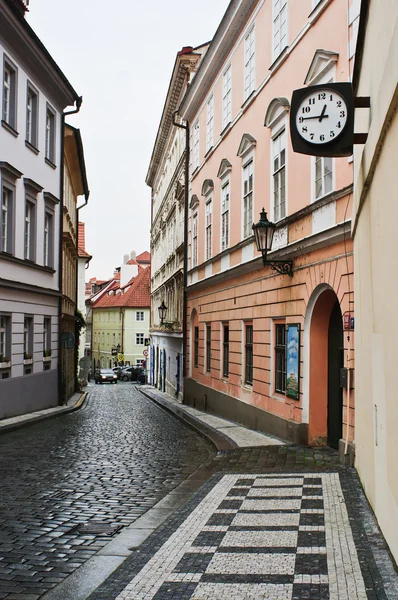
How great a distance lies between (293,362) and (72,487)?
524 cm

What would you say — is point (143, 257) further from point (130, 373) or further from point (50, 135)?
point (50, 135)

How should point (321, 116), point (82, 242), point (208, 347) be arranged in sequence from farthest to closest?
point (82, 242), point (208, 347), point (321, 116)

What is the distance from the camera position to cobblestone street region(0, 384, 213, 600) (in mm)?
6094

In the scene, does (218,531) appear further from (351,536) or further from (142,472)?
(142,472)

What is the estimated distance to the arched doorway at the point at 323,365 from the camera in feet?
39.3

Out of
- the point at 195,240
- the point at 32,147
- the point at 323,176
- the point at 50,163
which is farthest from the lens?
the point at 195,240

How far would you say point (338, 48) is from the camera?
1099 cm

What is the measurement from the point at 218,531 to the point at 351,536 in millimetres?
1281

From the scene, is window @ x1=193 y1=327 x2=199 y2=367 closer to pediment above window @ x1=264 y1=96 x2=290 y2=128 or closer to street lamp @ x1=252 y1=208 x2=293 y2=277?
pediment above window @ x1=264 y1=96 x2=290 y2=128

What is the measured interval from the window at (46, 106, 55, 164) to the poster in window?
1345 centimetres

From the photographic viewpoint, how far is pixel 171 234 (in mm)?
35969

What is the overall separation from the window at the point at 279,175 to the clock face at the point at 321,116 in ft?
22.2

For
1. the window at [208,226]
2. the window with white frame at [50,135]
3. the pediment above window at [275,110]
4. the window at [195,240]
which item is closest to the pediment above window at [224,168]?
the window at [208,226]

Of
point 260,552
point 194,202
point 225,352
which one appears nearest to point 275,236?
point 225,352
